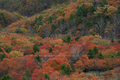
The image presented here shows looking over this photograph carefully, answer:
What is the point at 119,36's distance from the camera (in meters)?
47.8

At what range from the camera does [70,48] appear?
3181 centimetres

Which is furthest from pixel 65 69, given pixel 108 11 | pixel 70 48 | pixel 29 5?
pixel 29 5


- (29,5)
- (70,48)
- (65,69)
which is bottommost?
(29,5)

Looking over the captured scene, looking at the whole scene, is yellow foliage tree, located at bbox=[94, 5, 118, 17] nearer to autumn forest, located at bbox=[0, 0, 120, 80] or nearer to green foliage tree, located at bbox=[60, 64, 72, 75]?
Answer: autumn forest, located at bbox=[0, 0, 120, 80]

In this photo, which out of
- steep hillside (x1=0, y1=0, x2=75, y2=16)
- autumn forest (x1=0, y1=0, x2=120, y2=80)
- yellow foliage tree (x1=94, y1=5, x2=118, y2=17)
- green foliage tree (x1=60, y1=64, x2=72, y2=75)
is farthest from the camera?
steep hillside (x1=0, y1=0, x2=75, y2=16)

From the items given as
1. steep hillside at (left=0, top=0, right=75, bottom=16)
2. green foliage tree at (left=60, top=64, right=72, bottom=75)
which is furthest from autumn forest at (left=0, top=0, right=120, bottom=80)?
steep hillside at (left=0, top=0, right=75, bottom=16)

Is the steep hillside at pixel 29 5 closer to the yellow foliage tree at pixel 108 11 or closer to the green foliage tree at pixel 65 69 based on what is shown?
the yellow foliage tree at pixel 108 11

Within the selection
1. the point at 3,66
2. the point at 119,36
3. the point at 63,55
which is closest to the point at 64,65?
the point at 63,55

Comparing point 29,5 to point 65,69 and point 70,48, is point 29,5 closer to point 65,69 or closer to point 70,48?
point 70,48

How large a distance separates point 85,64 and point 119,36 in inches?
1088

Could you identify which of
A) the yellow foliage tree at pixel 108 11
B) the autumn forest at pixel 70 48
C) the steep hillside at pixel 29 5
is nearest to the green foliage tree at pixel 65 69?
the autumn forest at pixel 70 48

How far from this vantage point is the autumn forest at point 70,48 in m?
22.3

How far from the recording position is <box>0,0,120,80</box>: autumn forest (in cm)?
2228

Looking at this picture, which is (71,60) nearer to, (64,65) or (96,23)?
(64,65)
